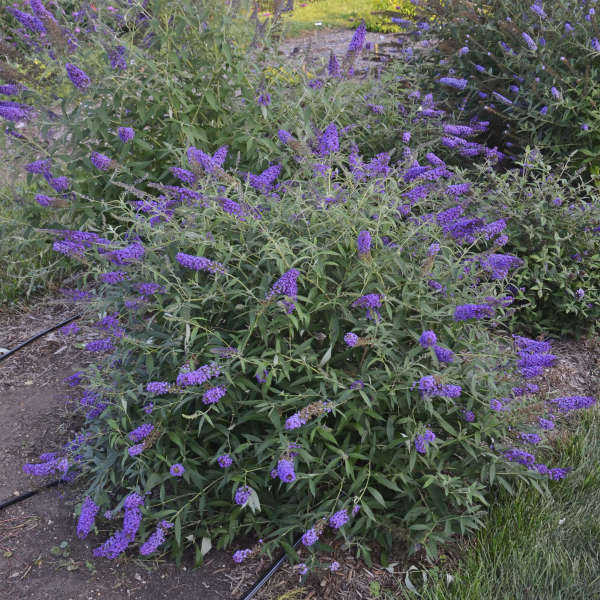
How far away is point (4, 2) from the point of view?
916cm

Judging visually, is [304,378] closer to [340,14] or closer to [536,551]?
[536,551]

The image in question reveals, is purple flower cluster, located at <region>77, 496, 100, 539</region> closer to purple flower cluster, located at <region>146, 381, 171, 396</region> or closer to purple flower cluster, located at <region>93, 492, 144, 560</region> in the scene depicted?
purple flower cluster, located at <region>93, 492, 144, 560</region>

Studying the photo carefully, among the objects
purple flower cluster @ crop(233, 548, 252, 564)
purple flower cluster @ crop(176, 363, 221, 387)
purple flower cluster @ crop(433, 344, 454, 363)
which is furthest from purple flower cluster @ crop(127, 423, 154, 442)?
purple flower cluster @ crop(433, 344, 454, 363)

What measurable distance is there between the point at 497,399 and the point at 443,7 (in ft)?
12.8

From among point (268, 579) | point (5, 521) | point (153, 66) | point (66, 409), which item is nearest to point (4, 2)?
point (153, 66)

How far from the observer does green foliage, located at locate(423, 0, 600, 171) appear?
4445 mm

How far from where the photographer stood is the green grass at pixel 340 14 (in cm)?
1179

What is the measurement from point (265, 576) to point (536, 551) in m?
1.05

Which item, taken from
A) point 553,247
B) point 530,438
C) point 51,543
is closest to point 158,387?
point 51,543

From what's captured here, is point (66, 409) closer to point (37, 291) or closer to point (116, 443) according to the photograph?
point (116, 443)

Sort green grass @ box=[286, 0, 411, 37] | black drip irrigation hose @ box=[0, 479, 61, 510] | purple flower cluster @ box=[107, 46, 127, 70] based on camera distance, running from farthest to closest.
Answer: green grass @ box=[286, 0, 411, 37] → purple flower cluster @ box=[107, 46, 127, 70] → black drip irrigation hose @ box=[0, 479, 61, 510]

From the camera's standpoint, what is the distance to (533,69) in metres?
4.66

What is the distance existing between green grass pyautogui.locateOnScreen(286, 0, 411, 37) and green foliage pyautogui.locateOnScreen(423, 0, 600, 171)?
639 cm

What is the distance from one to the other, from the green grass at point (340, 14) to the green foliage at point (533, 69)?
21.0ft
